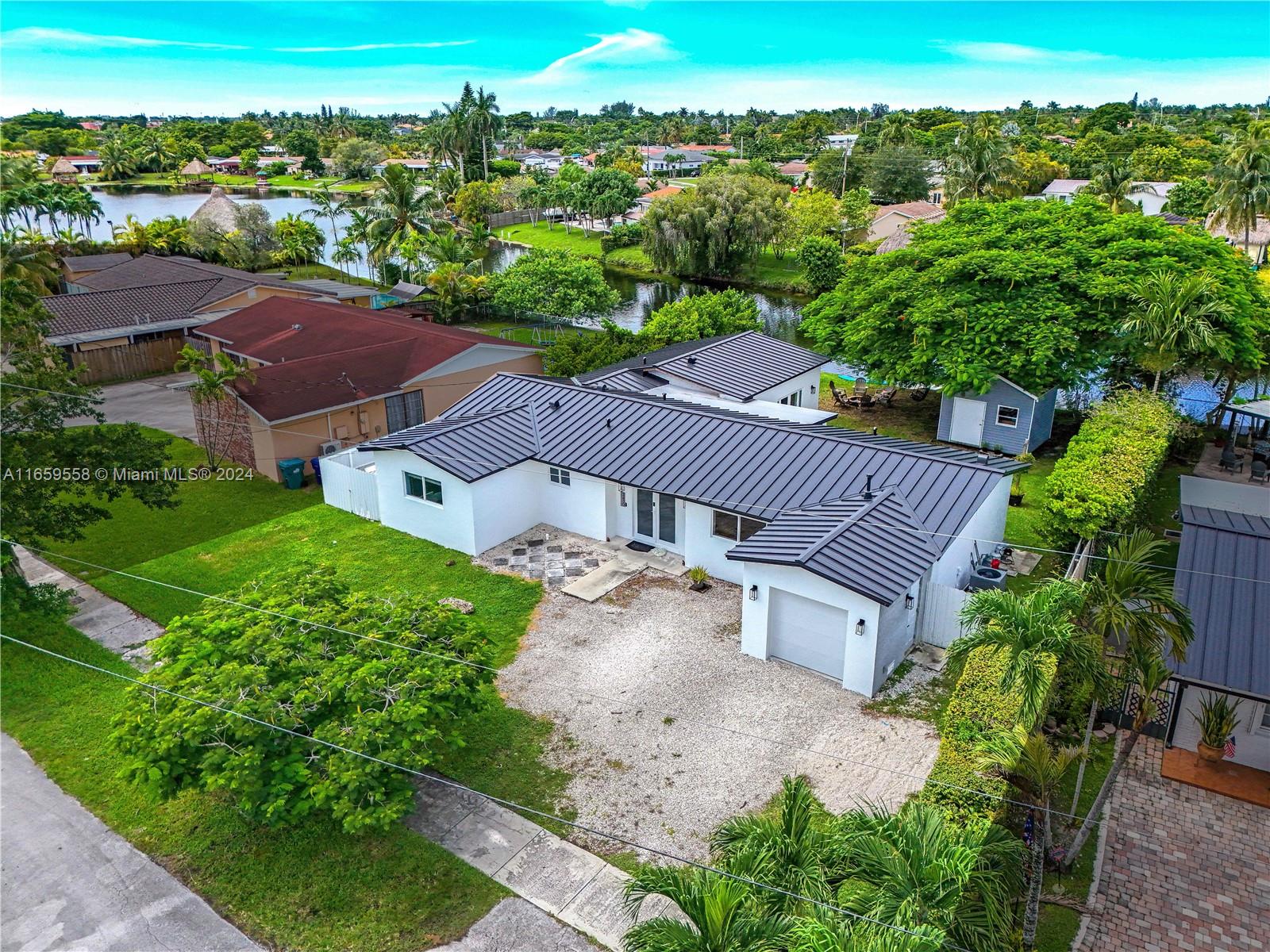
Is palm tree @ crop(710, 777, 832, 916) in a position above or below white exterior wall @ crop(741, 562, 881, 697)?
above

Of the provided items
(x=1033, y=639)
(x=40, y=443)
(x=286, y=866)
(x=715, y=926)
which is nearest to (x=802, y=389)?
(x=1033, y=639)

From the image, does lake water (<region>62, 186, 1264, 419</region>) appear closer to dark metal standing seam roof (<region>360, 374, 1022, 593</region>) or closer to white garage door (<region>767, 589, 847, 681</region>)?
dark metal standing seam roof (<region>360, 374, 1022, 593</region>)

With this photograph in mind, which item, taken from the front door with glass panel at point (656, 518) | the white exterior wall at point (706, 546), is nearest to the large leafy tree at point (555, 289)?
the front door with glass panel at point (656, 518)

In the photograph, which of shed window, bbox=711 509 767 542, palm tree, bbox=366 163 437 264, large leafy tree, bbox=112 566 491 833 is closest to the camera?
large leafy tree, bbox=112 566 491 833

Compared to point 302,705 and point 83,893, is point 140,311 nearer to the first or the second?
point 83,893

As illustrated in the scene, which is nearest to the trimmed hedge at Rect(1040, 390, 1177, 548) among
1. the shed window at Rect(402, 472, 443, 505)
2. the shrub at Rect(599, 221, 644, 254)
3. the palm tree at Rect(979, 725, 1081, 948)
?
the palm tree at Rect(979, 725, 1081, 948)

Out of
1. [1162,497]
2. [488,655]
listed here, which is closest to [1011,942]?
[488,655]
